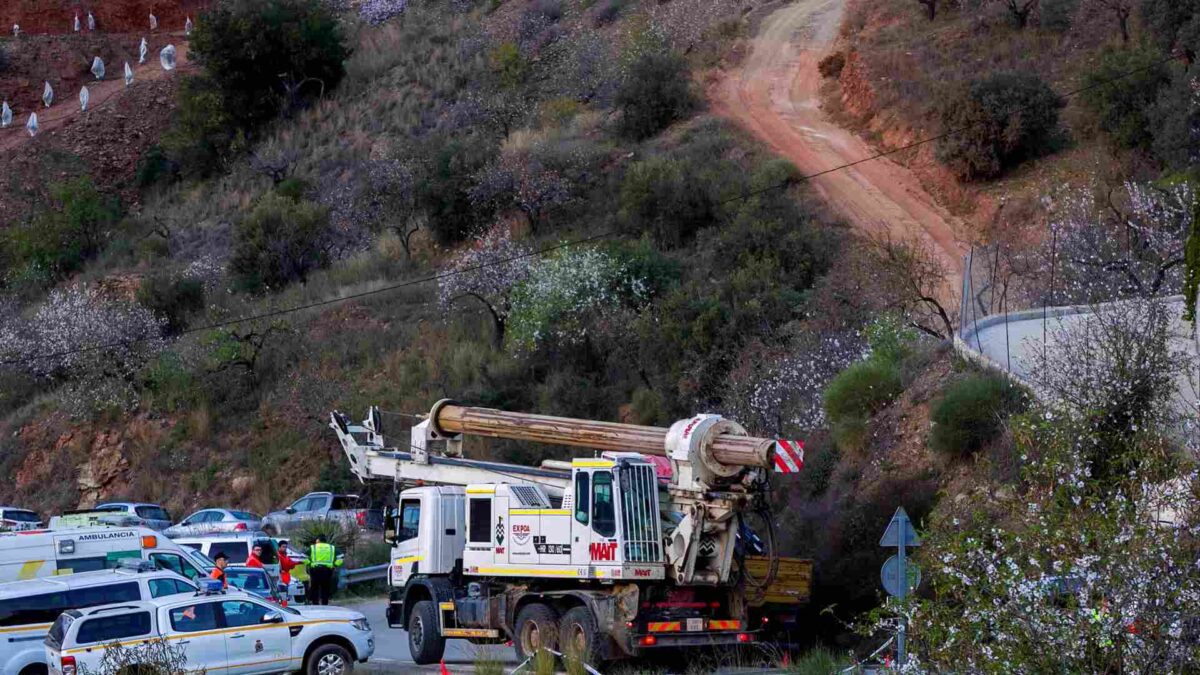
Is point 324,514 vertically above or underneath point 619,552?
underneath

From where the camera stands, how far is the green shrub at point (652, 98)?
49.5 m

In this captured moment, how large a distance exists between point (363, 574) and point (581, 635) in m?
13.6

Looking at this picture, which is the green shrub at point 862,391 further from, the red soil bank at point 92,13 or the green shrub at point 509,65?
the red soil bank at point 92,13

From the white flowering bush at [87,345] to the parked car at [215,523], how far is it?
10.7 m

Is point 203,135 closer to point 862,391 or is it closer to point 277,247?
point 277,247

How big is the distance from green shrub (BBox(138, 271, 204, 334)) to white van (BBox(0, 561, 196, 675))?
106ft

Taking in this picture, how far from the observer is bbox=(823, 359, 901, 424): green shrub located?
79.3 ft

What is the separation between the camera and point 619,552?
1652 centimetres

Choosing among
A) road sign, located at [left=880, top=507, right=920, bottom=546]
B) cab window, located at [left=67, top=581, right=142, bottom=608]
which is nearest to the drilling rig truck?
road sign, located at [left=880, top=507, right=920, bottom=546]

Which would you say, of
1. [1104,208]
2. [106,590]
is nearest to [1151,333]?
[106,590]

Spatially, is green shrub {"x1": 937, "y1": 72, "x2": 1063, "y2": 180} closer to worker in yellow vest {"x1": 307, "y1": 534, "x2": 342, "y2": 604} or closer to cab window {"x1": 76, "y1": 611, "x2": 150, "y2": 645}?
worker in yellow vest {"x1": 307, "y1": 534, "x2": 342, "y2": 604}

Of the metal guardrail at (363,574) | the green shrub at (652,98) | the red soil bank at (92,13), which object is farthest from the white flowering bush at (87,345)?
the red soil bank at (92,13)

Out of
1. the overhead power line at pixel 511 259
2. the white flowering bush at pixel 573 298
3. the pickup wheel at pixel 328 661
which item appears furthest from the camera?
the overhead power line at pixel 511 259

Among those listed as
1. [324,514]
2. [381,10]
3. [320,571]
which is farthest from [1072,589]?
[381,10]
